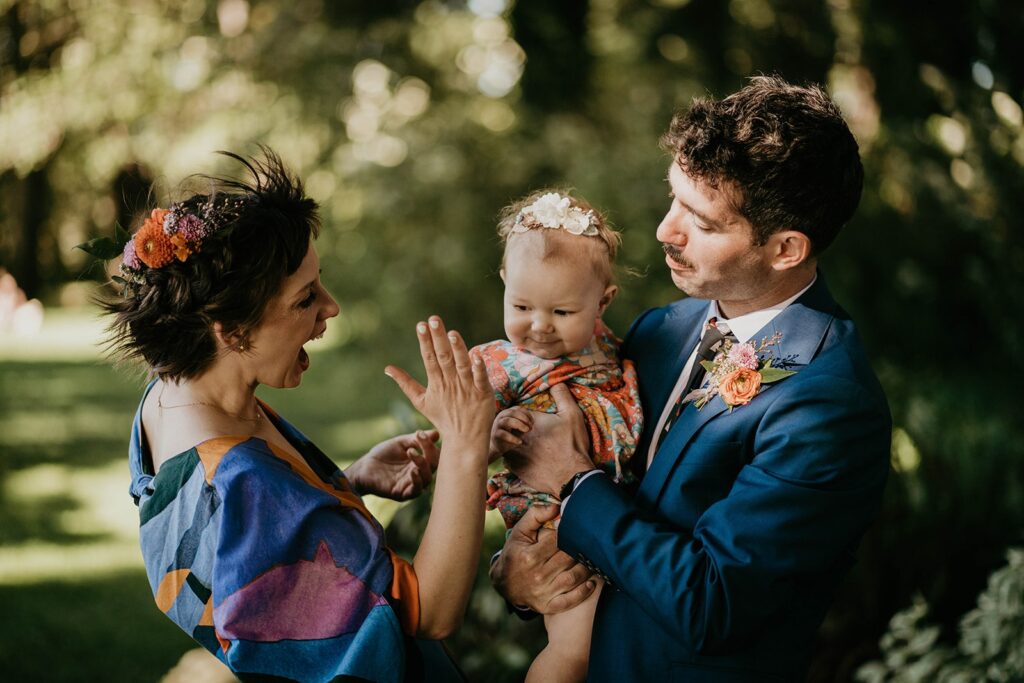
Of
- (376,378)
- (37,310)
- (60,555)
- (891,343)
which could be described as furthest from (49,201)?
(891,343)

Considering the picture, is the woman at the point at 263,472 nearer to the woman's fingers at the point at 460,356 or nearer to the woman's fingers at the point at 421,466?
the woman's fingers at the point at 460,356

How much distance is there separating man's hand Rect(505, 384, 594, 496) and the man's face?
453 millimetres

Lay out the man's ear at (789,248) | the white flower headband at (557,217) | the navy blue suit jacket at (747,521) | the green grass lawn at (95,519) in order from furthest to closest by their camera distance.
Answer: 1. the green grass lawn at (95,519)
2. the white flower headband at (557,217)
3. the man's ear at (789,248)
4. the navy blue suit jacket at (747,521)

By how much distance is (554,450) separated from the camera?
7.72 ft

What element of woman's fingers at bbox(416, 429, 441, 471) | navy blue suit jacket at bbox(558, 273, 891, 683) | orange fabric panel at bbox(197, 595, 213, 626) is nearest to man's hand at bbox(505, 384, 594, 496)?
navy blue suit jacket at bbox(558, 273, 891, 683)

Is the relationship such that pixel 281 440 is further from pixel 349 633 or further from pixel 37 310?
pixel 37 310

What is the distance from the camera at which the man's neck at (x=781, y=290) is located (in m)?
2.30

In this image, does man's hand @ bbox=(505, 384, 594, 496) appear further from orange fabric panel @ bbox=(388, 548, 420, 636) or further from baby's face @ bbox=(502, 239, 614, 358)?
orange fabric panel @ bbox=(388, 548, 420, 636)

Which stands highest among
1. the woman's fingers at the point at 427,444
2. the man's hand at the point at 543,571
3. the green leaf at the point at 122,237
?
the green leaf at the point at 122,237

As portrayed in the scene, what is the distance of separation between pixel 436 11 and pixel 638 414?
8391mm

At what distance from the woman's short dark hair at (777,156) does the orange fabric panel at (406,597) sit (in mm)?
1139

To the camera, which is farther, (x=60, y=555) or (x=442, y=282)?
→ (x=442, y=282)

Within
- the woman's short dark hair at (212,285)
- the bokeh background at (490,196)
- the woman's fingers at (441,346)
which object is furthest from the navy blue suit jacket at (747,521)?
the bokeh background at (490,196)

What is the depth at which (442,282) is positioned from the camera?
9336 millimetres
